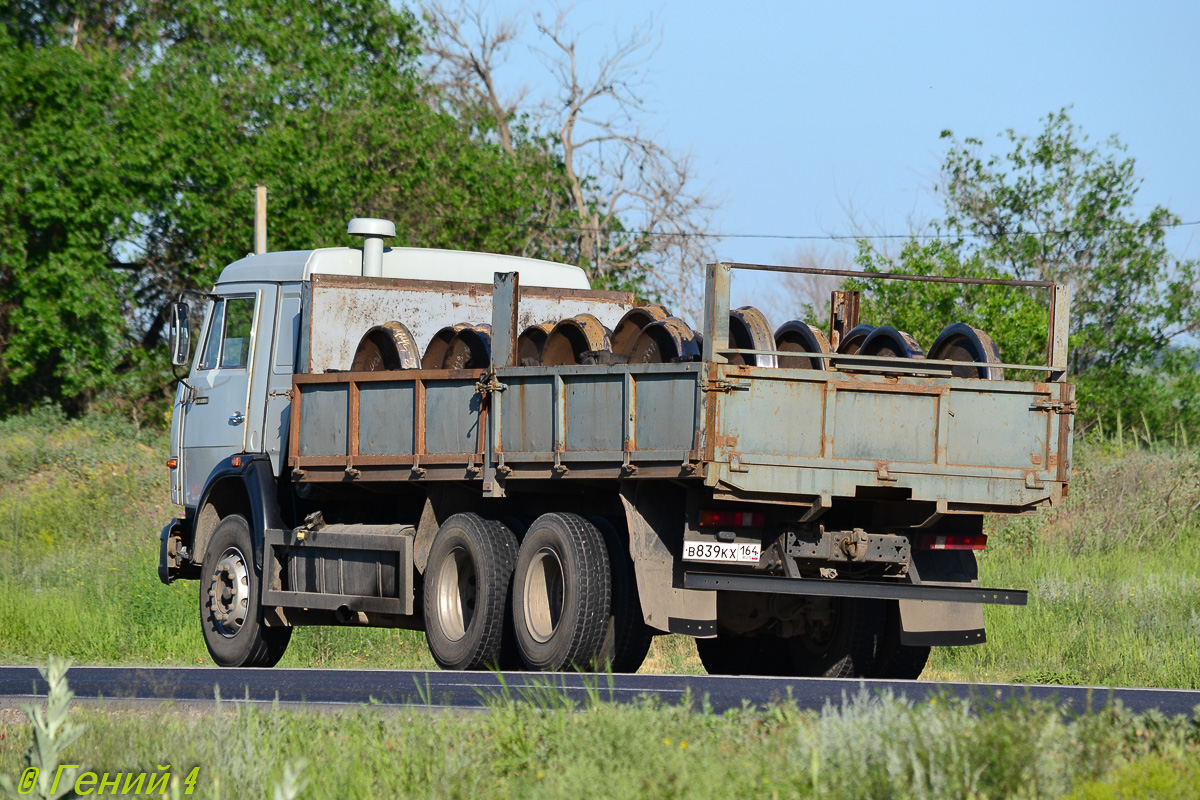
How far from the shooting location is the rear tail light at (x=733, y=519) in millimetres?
9844

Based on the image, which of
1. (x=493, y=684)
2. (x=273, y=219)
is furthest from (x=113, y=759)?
(x=273, y=219)

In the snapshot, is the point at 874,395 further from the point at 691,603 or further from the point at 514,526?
the point at 514,526

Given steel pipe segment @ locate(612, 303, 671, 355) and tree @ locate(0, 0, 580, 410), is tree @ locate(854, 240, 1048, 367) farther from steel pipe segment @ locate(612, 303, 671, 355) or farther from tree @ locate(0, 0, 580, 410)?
steel pipe segment @ locate(612, 303, 671, 355)

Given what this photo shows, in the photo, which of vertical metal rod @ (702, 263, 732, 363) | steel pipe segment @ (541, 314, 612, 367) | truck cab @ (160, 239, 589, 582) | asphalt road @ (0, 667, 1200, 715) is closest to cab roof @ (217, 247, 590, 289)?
truck cab @ (160, 239, 589, 582)

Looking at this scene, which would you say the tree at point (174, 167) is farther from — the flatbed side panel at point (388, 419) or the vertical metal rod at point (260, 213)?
the flatbed side panel at point (388, 419)

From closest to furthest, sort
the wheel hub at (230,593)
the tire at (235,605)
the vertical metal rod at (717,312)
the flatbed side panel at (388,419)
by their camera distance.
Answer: the vertical metal rod at (717,312) → the flatbed side panel at (388,419) → the tire at (235,605) → the wheel hub at (230,593)

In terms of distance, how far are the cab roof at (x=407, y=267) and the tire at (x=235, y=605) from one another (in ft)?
6.62

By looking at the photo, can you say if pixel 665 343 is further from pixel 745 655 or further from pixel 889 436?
pixel 745 655

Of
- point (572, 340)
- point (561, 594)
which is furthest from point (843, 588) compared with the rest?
point (572, 340)

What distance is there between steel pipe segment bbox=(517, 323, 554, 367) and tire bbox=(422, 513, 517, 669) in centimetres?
114

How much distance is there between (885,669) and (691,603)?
1951 mm

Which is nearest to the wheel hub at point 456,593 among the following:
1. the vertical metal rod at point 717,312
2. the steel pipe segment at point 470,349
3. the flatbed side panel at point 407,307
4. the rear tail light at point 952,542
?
the steel pipe segment at point 470,349

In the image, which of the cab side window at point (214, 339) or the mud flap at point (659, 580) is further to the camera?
the cab side window at point (214, 339)

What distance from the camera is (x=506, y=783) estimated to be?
19.6 ft
